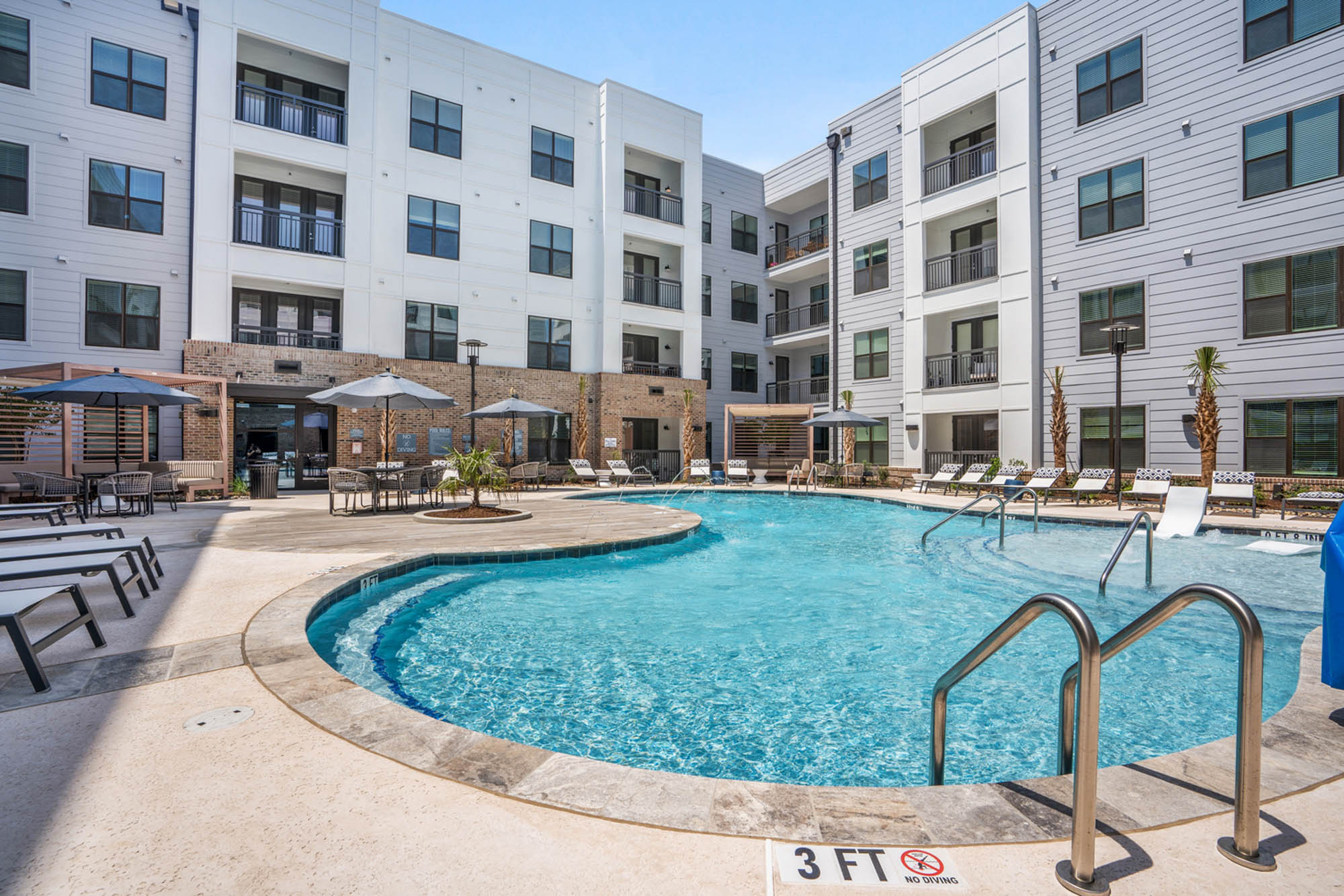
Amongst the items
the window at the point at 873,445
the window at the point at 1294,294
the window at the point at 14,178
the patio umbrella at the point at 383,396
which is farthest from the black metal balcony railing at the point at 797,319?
the window at the point at 14,178

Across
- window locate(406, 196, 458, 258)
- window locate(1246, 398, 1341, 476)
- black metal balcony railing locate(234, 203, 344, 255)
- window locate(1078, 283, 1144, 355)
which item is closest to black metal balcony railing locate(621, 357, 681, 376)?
window locate(406, 196, 458, 258)

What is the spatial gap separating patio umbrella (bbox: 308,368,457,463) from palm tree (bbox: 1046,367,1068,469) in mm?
14898

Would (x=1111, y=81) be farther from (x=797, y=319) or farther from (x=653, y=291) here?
(x=653, y=291)

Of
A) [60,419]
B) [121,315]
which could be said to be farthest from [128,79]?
[60,419]

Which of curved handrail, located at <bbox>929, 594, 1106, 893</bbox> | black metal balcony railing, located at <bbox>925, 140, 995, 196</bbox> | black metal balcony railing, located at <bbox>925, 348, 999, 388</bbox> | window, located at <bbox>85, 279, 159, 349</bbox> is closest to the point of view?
curved handrail, located at <bbox>929, 594, 1106, 893</bbox>

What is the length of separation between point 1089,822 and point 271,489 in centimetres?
1682

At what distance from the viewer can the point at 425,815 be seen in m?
2.18

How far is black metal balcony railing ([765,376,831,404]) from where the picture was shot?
24422 mm

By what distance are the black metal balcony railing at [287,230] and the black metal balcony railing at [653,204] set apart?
31.4 feet

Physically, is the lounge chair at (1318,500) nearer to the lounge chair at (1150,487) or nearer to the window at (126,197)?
the lounge chair at (1150,487)

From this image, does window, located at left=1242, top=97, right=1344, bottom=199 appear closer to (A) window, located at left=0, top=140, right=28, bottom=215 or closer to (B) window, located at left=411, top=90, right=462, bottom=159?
(B) window, located at left=411, top=90, right=462, bottom=159

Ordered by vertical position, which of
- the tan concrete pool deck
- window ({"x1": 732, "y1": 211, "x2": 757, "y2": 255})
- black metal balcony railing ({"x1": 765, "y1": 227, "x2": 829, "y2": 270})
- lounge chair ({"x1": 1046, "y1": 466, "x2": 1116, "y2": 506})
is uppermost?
window ({"x1": 732, "y1": 211, "x2": 757, "y2": 255})

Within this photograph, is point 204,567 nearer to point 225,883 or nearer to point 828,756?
point 225,883

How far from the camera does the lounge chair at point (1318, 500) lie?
35.7 ft
